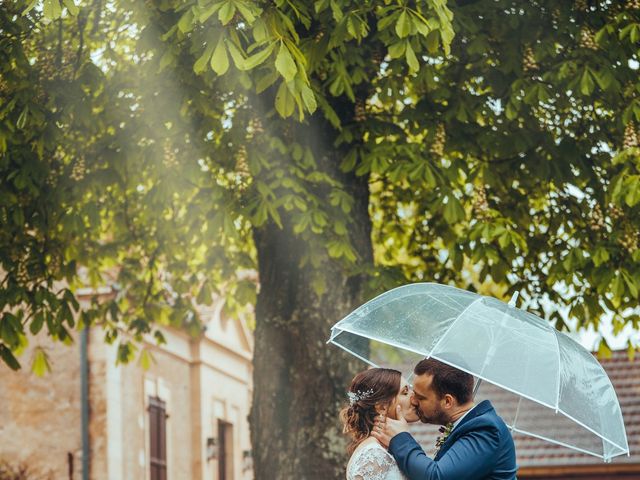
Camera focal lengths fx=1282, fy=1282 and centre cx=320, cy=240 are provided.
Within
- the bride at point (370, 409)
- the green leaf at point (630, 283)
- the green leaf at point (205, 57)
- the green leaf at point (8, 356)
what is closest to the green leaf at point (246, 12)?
the green leaf at point (205, 57)

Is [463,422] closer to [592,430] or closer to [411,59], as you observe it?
[592,430]

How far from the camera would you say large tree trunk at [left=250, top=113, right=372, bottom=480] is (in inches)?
421

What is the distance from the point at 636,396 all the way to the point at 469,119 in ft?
49.9

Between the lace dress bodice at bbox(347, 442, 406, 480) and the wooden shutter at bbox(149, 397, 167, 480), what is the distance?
57.9 ft

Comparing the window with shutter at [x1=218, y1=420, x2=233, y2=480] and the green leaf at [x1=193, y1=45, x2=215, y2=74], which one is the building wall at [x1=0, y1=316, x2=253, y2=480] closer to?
the window with shutter at [x1=218, y1=420, x2=233, y2=480]

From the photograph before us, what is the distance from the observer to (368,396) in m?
5.98

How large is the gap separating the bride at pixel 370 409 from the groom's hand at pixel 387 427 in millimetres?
23

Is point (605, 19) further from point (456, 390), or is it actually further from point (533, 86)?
point (456, 390)

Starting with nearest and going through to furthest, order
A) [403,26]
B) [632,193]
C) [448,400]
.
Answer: [448,400] → [403,26] → [632,193]

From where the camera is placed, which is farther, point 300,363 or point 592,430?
point 300,363

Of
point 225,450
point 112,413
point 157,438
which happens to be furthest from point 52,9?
point 225,450

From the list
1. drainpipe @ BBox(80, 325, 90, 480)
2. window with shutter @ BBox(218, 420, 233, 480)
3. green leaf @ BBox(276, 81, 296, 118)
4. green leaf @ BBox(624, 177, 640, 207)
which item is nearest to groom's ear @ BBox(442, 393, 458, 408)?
green leaf @ BBox(276, 81, 296, 118)

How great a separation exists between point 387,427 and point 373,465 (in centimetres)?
18

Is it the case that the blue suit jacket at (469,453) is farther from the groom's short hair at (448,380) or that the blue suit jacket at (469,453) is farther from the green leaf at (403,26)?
the green leaf at (403,26)
